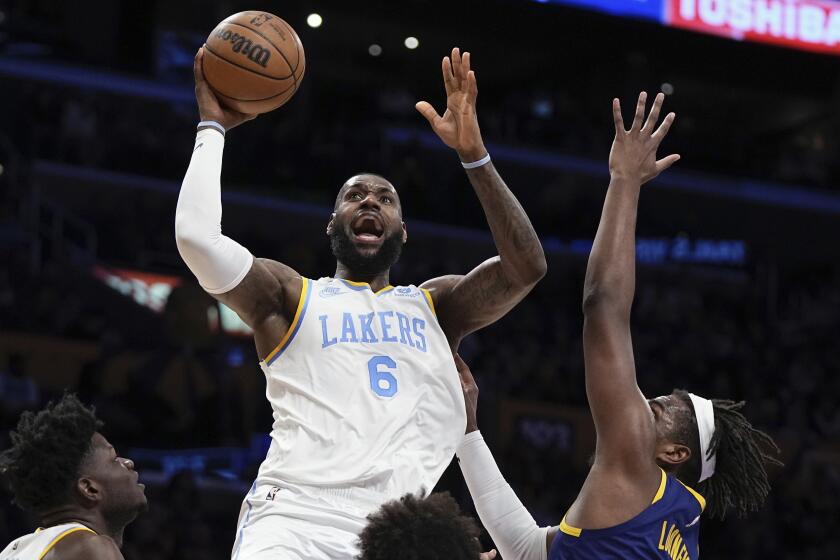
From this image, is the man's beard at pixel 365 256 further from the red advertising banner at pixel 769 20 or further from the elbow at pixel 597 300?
the red advertising banner at pixel 769 20

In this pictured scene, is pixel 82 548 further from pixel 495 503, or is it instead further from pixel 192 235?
pixel 495 503

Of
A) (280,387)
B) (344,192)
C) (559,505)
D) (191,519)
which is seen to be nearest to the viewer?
(280,387)

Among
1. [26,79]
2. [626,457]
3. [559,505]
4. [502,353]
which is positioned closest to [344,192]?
[626,457]

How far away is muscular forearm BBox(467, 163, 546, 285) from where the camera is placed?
418cm

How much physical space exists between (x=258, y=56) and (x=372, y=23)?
17.1 metres

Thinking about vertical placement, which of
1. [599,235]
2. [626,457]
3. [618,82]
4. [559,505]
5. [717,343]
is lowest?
[559,505]

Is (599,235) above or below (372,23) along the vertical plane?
below

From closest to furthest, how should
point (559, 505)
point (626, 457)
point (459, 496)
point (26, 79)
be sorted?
point (626, 457), point (459, 496), point (559, 505), point (26, 79)

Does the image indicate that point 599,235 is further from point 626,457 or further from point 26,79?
point 26,79

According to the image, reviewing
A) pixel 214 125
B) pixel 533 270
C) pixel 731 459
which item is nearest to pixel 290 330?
pixel 214 125

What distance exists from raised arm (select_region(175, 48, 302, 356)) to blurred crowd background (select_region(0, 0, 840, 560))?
5.44m

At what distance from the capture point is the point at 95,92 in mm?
17438

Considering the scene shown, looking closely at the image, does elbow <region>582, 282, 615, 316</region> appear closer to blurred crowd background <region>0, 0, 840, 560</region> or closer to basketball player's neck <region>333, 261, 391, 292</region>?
basketball player's neck <region>333, 261, 391, 292</region>

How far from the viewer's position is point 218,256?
13.0 ft
